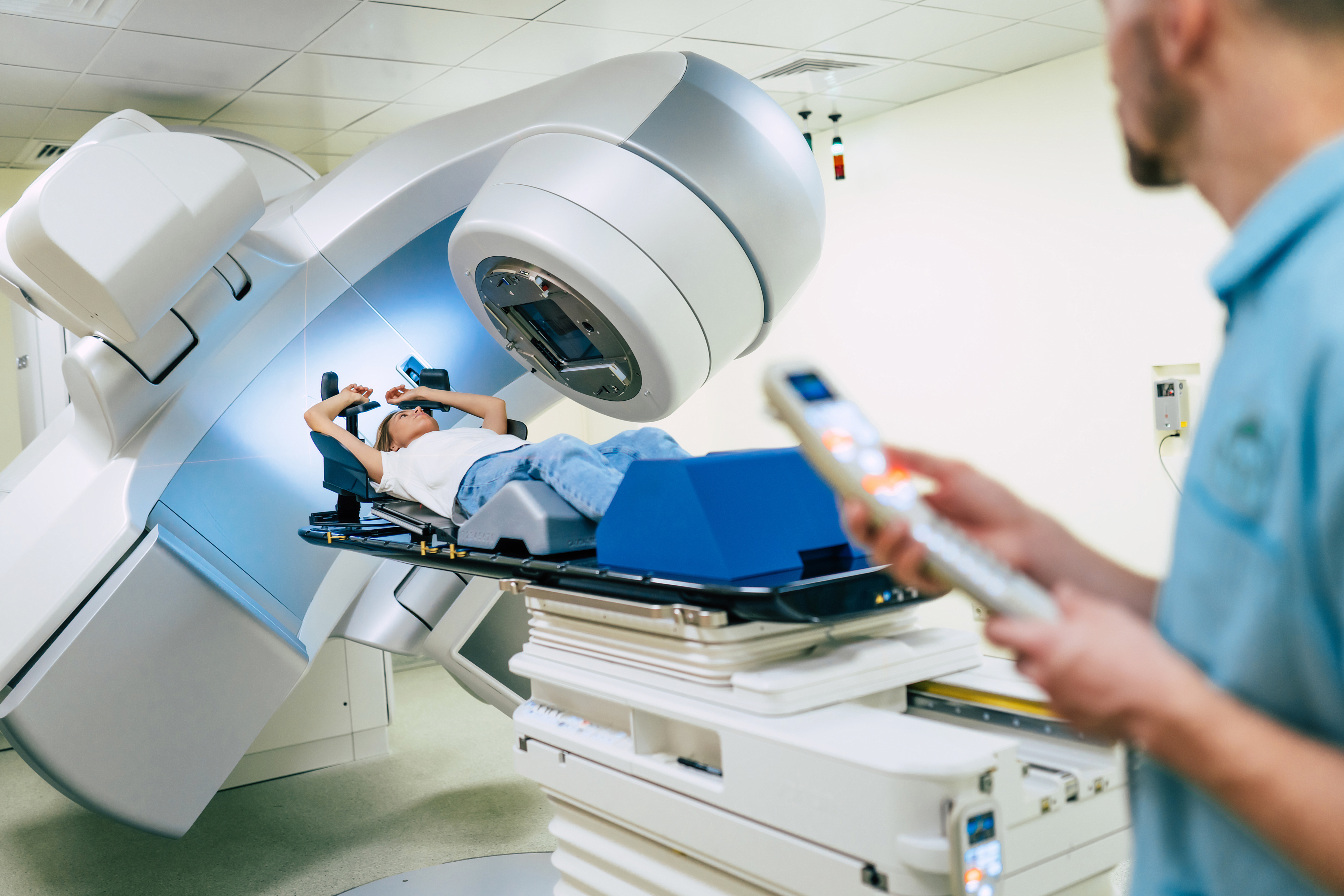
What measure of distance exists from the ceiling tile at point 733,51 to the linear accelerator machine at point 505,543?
1.08 m

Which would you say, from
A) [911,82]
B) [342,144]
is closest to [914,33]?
[911,82]

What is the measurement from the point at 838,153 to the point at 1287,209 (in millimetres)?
4115

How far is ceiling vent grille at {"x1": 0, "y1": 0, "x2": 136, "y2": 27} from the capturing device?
2.59 metres

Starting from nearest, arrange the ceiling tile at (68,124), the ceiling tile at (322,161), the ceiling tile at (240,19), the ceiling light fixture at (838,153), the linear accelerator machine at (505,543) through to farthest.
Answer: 1. the linear accelerator machine at (505,543)
2. the ceiling tile at (240,19)
3. the ceiling tile at (68,124)
4. the ceiling light fixture at (838,153)
5. the ceiling tile at (322,161)

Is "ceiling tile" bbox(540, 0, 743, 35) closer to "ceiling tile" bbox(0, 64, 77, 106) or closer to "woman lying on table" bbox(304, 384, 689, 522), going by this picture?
"woman lying on table" bbox(304, 384, 689, 522)

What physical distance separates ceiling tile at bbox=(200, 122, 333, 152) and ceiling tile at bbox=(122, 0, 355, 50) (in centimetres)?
96

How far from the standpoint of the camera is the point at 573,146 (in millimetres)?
1996

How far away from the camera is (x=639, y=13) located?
297 centimetres

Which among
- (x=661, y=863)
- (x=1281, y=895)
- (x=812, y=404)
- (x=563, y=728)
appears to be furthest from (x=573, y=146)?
(x=1281, y=895)

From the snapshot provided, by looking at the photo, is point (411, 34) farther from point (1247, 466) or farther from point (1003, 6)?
point (1247, 466)

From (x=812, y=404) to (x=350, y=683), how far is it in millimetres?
3175

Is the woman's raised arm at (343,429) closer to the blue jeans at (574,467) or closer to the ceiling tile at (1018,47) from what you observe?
the blue jeans at (574,467)

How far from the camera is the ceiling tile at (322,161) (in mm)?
4477

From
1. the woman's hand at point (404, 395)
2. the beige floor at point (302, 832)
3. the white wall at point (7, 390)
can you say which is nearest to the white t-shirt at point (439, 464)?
the woman's hand at point (404, 395)
